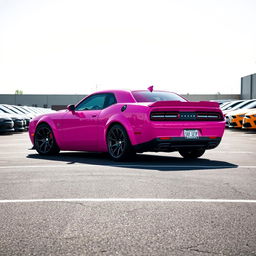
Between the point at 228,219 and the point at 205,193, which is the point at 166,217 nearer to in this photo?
the point at 228,219

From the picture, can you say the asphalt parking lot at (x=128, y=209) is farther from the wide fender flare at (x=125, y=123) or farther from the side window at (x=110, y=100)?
the side window at (x=110, y=100)

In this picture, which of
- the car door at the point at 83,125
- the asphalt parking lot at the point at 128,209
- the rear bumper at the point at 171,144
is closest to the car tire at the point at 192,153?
the rear bumper at the point at 171,144

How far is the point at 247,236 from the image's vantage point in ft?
14.6

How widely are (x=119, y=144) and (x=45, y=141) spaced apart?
272cm

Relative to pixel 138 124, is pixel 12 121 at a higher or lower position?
lower

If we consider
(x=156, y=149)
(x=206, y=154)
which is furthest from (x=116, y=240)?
(x=206, y=154)

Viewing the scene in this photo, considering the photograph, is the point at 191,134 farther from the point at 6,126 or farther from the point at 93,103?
the point at 6,126

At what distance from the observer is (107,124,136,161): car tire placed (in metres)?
10.2

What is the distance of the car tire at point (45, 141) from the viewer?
1230 cm

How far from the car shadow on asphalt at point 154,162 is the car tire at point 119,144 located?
0.17m

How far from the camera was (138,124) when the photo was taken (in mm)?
9906

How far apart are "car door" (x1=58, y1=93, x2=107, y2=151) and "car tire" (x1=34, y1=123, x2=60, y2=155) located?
12.2 inches

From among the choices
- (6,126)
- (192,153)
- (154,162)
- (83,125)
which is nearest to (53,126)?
(83,125)

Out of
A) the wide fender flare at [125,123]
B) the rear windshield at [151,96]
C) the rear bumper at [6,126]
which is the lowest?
the rear bumper at [6,126]
